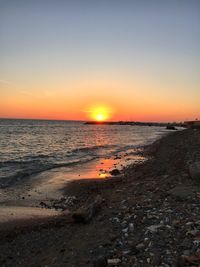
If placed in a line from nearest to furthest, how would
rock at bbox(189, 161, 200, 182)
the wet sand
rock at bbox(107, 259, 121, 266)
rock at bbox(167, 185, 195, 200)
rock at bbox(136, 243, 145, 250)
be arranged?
rock at bbox(107, 259, 121, 266) < rock at bbox(136, 243, 145, 250) < rock at bbox(167, 185, 195, 200) < the wet sand < rock at bbox(189, 161, 200, 182)

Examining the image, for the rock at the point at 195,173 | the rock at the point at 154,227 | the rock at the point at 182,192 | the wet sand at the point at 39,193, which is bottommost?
the wet sand at the point at 39,193

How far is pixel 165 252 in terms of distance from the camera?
689cm

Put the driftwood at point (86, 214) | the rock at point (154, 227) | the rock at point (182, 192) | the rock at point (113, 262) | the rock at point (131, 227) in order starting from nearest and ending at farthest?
the rock at point (113, 262), the rock at point (154, 227), the rock at point (131, 227), the driftwood at point (86, 214), the rock at point (182, 192)

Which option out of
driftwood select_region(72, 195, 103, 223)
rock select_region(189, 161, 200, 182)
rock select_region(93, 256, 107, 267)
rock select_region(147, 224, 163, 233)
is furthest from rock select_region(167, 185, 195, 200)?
rock select_region(93, 256, 107, 267)

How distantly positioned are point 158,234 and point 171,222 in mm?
751

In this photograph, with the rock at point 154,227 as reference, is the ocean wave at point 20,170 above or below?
below

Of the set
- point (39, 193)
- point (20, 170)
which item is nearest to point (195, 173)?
point (39, 193)

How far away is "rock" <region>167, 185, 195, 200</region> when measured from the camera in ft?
34.4

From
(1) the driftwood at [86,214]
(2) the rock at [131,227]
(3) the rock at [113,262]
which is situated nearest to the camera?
(3) the rock at [113,262]

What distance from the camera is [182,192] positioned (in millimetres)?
10914

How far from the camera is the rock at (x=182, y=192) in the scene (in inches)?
413

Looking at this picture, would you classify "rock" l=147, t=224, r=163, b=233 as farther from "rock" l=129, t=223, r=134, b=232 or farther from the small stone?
the small stone

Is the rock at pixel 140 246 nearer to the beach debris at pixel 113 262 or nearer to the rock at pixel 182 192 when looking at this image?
the beach debris at pixel 113 262

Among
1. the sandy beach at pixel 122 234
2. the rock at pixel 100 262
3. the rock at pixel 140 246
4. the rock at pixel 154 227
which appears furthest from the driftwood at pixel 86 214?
the rock at pixel 100 262
